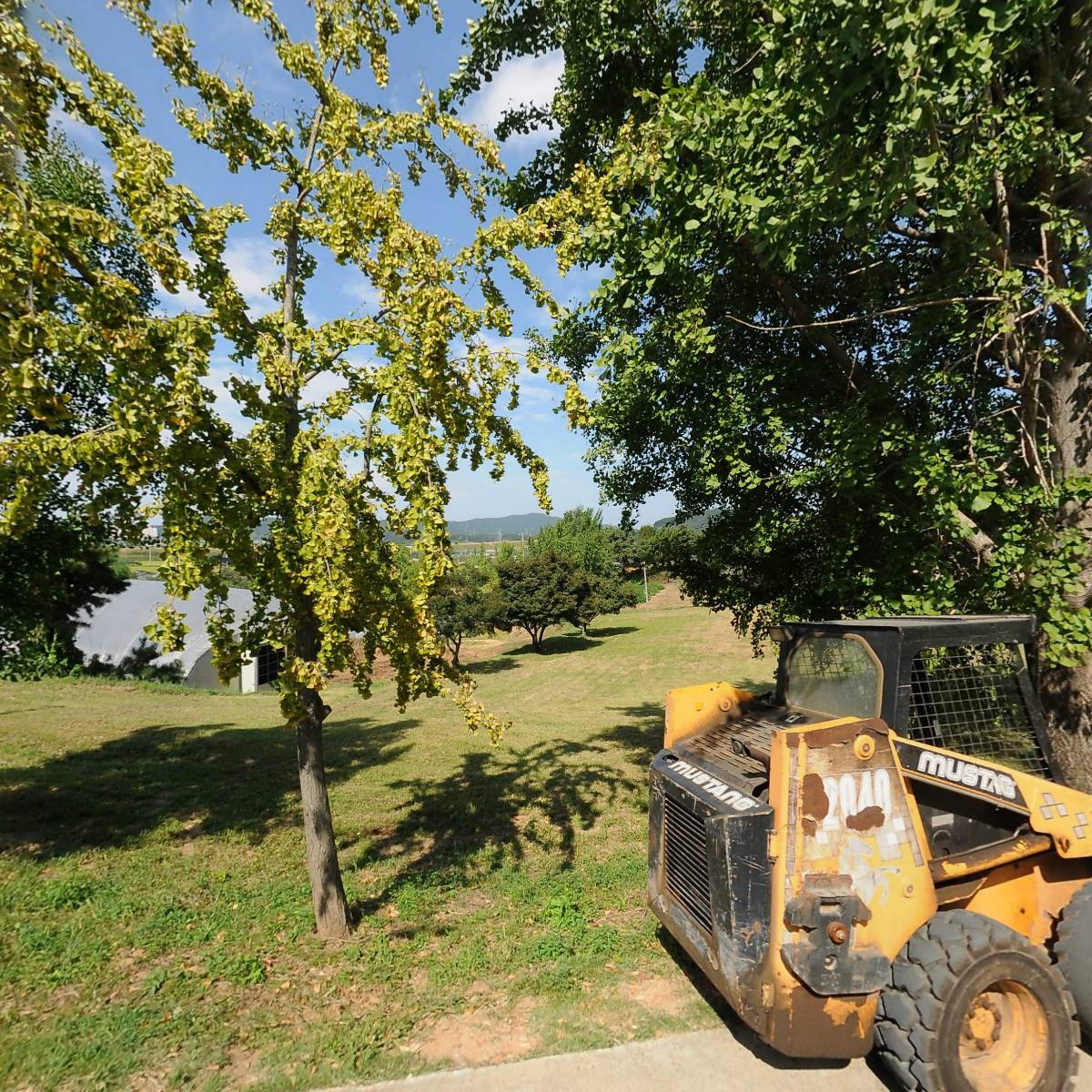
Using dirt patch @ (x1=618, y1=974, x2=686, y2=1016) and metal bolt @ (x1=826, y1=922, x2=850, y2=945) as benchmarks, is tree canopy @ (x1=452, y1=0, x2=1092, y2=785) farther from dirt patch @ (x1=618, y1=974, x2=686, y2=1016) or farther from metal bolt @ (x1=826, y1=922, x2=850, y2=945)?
dirt patch @ (x1=618, y1=974, x2=686, y2=1016)

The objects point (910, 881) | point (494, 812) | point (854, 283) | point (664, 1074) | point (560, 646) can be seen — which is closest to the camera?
point (910, 881)

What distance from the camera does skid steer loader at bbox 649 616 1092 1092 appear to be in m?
3.20

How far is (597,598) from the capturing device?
38.5 metres

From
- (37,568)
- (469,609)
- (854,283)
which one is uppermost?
(854,283)

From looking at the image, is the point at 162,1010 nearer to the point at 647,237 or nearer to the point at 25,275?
the point at 25,275

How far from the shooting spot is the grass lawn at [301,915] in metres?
3.86

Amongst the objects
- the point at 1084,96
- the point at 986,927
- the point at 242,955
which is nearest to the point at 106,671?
the point at 242,955

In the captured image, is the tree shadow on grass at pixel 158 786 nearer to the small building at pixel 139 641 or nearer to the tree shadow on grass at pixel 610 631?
the small building at pixel 139 641

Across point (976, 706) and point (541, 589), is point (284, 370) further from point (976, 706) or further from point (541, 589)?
point (541, 589)

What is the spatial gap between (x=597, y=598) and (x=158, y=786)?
101 ft

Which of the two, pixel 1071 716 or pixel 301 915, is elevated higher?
pixel 1071 716

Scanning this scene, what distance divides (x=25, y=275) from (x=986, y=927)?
6.84 meters

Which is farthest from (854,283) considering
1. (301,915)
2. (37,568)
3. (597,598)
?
(597,598)

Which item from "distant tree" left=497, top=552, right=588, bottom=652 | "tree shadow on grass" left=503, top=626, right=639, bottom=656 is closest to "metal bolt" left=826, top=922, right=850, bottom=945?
"distant tree" left=497, top=552, right=588, bottom=652
